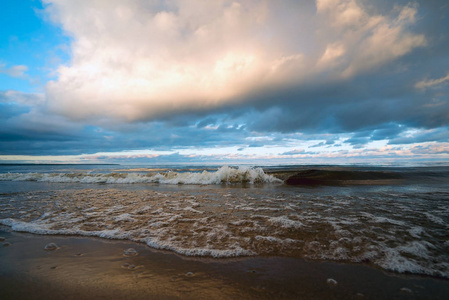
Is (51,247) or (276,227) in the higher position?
(276,227)

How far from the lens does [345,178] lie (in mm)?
15148

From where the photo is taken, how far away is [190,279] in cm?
281

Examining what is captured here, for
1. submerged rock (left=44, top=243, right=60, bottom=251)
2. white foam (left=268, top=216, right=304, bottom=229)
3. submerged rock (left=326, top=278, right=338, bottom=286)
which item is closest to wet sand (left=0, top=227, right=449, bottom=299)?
submerged rock (left=326, top=278, right=338, bottom=286)

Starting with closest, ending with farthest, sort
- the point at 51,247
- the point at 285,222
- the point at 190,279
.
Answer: the point at 190,279 < the point at 51,247 < the point at 285,222

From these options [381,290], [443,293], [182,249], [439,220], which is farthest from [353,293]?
[439,220]

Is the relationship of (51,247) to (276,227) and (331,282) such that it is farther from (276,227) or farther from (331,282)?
(331,282)

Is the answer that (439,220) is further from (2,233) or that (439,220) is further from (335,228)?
(2,233)

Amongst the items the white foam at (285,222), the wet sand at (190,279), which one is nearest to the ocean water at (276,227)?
the white foam at (285,222)

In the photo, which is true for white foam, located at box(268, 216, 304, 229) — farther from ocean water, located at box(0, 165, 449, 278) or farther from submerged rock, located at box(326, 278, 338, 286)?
submerged rock, located at box(326, 278, 338, 286)

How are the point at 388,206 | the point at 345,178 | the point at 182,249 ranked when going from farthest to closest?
1. the point at 345,178
2. the point at 388,206
3. the point at 182,249

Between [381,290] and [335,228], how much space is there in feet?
7.12

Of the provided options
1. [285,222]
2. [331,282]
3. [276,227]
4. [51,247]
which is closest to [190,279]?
[331,282]

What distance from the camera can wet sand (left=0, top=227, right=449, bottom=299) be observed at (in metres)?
2.48

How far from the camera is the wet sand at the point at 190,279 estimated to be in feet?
8.13
